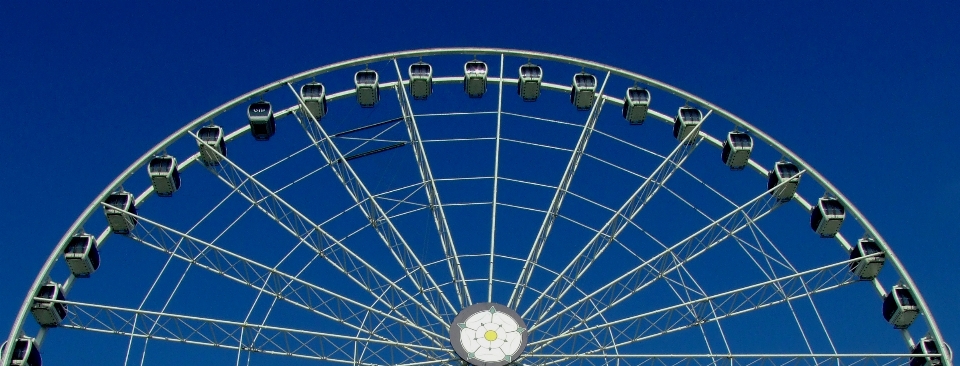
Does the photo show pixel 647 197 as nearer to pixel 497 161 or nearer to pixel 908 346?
pixel 497 161

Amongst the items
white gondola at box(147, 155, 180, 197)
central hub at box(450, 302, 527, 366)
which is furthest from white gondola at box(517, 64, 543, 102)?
white gondola at box(147, 155, 180, 197)

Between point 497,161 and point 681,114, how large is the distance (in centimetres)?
706

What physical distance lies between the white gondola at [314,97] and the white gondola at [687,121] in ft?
39.2

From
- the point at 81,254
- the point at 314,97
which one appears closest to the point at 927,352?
the point at 314,97

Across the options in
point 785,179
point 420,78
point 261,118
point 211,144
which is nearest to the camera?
point 211,144

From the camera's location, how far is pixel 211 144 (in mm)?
42156

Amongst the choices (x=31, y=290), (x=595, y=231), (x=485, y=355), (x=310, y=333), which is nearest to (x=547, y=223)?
(x=595, y=231)

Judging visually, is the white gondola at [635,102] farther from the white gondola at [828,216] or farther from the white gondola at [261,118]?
the white gondola at [261,118]

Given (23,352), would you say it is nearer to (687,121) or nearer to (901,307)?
(687,121)

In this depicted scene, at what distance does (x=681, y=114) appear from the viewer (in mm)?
43875

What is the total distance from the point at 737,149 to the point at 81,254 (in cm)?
2135

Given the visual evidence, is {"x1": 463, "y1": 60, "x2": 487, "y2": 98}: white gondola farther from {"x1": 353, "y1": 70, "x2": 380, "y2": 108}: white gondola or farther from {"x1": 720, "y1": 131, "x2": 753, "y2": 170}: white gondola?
{"x1": 720, "y1": 131, "x2": 753, "y2": 170}: white gondola

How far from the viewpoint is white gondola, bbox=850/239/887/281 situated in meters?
41.3

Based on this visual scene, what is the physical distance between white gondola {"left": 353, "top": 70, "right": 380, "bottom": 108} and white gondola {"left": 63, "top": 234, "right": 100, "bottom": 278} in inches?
396
